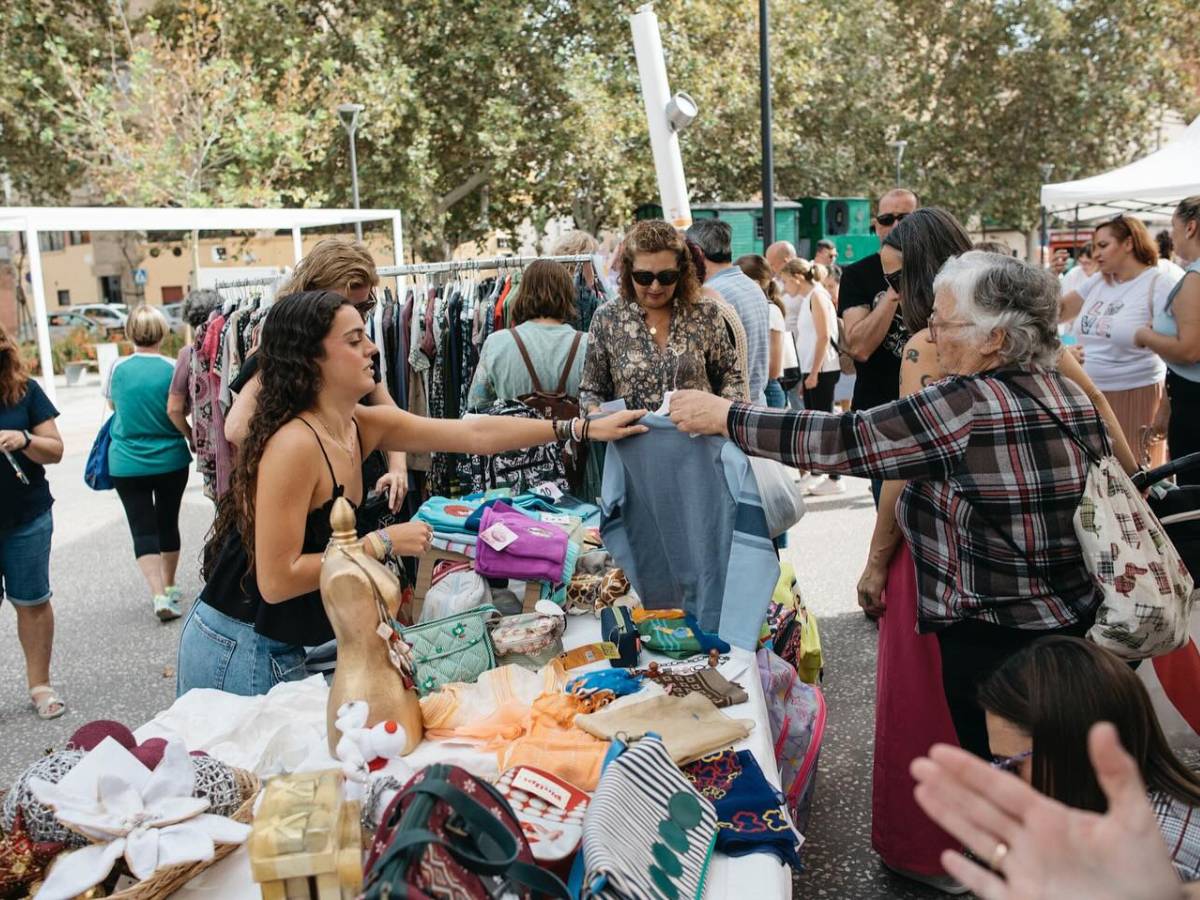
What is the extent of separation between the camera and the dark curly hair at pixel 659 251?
4008 millimetres

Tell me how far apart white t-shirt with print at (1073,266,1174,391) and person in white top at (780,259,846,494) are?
2.26 m

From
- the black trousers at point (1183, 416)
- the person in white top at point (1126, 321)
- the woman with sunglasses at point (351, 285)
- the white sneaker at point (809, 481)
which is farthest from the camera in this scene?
the white sneaker at point (809, 481)

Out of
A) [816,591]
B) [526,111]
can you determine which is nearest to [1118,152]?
[526,111]

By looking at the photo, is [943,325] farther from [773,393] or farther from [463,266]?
[773,393]

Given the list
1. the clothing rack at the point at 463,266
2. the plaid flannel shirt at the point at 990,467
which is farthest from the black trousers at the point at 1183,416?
the clothing rack at the point at 463,266

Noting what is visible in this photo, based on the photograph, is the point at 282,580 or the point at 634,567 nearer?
the point at 282,580

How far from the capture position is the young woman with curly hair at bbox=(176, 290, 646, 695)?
2.24 meters

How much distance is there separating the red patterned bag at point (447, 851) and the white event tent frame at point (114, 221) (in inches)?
490

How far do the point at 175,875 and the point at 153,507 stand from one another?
4.61 meters

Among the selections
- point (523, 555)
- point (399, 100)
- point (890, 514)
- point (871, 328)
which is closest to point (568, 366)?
point (871, 328)

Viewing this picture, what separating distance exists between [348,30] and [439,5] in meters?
2.00

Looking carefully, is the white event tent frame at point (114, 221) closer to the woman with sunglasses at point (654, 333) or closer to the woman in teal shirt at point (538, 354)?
the woman in teal shirt at point (538, 354)

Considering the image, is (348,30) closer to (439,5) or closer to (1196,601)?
(439,5)

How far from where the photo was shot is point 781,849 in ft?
6.05
